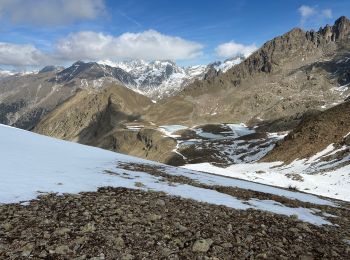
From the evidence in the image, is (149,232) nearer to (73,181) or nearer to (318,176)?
(73,181)

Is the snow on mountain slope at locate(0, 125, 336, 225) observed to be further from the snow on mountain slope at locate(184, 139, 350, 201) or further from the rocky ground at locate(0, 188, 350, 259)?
the snow on mountain slope at locate(184, 139, 350, 201)

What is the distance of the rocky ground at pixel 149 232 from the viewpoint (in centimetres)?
851

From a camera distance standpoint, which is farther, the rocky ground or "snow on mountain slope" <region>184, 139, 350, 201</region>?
"snow on mountain slope" <region>184, 139, 350, 201</region>

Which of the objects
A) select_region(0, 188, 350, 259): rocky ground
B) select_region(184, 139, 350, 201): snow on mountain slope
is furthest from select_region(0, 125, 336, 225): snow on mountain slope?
select_region(184, 139, 350, 201): snow on mountain slope

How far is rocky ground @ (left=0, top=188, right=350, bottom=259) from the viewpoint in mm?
8508

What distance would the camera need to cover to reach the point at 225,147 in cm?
18000

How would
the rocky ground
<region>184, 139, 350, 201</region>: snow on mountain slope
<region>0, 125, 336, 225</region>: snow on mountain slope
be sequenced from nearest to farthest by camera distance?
the rocky ground, <region>0, 125, 336, 225</region>: snow on mountain slope, <region>184, 139, 350, 201</region>: snow on mountain slope

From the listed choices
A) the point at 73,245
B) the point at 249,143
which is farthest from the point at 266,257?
the point at 249,143

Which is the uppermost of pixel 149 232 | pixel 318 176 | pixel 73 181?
pixel 318 176

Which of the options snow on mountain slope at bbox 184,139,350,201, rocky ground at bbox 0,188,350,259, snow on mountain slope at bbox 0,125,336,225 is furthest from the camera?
snow on mountain slope at bbox 184,139,350,201

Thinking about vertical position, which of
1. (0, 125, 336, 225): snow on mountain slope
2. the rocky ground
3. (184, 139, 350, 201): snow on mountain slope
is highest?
(184, 139, 350, 201): snow on mountain slope

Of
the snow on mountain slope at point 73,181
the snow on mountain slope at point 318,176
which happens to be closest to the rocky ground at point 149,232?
the snow on mountain slope at point 73,181

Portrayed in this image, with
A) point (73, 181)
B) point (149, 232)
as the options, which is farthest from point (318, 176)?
point (149, 232)

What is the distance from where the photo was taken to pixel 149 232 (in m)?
9.92
